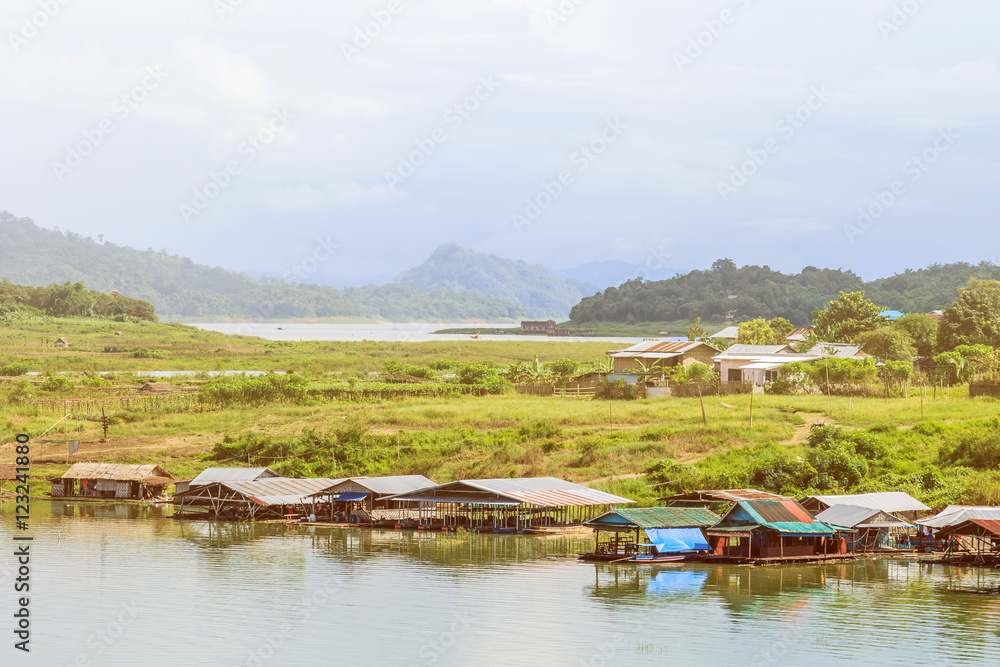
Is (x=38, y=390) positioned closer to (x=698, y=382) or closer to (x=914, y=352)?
(x=698, y=382)

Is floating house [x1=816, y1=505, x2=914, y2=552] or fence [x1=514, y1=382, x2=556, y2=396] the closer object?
floating house [x1=816, y1=505, x2=914, y2=552]

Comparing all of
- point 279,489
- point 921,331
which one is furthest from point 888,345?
point 279,489

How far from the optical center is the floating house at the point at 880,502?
42375 mm

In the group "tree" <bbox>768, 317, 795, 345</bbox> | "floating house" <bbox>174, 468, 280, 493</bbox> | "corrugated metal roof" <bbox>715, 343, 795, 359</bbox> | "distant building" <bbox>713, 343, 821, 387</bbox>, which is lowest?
"floating house" <bbox>174, 468, 280, 493</bbox>

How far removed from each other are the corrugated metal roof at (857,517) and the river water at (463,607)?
147cm

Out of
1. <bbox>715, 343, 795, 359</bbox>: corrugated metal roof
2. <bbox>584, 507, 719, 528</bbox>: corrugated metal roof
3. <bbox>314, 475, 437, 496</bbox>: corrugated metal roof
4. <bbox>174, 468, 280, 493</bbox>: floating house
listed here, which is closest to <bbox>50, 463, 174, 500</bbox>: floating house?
<bbox>174, 468, 280, 493</bbox>: floating house

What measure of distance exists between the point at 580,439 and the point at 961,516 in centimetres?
2275

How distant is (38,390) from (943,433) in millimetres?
59265

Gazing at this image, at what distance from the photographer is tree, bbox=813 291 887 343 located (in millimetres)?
93062

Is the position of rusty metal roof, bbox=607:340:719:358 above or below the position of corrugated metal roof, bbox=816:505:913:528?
above

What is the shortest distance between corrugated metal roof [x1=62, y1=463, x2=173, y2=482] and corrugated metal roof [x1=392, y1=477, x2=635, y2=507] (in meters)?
15.3

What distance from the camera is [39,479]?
5759cm

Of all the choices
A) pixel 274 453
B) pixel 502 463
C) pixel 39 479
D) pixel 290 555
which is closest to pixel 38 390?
pixel 39 479

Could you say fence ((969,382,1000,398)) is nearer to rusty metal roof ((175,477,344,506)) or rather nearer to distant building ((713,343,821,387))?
distant building ((713,343,821,387))
